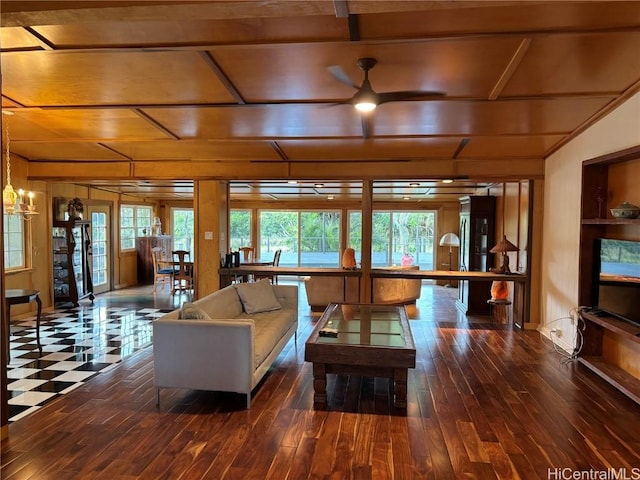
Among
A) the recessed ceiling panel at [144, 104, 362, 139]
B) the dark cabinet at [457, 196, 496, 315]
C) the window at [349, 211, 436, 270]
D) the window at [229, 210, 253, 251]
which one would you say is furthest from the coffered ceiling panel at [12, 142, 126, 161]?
the window at [349, 211, 436, 270]

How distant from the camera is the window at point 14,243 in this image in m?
6.09

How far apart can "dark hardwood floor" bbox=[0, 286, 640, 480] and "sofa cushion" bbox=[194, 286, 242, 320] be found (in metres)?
0.72

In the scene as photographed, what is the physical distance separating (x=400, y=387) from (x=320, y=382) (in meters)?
0.63

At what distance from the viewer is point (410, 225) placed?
36.2ft

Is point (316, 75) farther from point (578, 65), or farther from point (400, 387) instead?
point (400, 387)

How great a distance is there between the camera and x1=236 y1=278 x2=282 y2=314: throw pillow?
15.0 feet

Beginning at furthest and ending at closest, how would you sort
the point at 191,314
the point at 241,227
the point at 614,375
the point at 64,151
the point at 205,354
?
the point at 241,227 < the point at 64,151 < the point at 614,375 < the point at 191,314 < the point at 205,354

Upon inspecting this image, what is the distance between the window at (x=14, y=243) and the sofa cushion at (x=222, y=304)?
3945 mm

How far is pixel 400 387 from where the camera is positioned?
3225mm

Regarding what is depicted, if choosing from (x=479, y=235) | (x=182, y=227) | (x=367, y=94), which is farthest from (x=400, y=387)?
(x=182, y=227)

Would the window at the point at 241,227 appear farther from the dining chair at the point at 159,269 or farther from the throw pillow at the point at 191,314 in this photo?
the throw pillow at the point at 191,314

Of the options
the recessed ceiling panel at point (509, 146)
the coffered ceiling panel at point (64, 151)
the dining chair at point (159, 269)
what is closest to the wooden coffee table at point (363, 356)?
the recessed ceiling panel at point (509, 146)

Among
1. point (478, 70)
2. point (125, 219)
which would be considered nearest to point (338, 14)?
point (478, 70)

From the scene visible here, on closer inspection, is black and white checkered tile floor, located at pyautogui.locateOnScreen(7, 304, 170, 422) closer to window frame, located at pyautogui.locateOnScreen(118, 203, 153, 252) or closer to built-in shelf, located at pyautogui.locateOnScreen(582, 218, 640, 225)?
window frame, located at pyautogui.locateOnScreen(118, 203, 153, 252)
